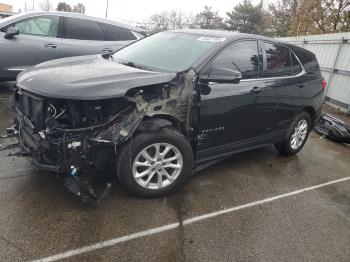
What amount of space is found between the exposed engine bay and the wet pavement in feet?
1.04

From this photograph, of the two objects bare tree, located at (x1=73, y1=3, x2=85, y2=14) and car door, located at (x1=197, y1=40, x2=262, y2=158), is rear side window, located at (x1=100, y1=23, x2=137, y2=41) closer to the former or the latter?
car door, located at (x1=197, y1=40, x2=262, y2=158)

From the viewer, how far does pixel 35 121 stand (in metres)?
2.91

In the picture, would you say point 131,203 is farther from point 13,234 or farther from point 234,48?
point 234,48

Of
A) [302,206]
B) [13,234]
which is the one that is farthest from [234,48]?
[13,234]

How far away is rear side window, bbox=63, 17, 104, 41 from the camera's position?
6.60m

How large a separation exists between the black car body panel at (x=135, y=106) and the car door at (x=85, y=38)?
2649mm

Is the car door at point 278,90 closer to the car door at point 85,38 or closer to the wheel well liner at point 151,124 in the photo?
the wheel well liner at point 151,124

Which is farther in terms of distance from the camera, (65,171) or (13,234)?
(65,171)

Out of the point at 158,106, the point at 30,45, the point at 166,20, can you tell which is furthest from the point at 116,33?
the point at 166,20

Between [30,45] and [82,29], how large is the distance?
3.50 feet

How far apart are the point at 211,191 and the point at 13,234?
2.01 m

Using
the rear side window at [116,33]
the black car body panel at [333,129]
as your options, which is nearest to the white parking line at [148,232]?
the black car body panel at [333,129]

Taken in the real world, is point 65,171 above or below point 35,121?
below

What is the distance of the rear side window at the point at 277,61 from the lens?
422cm
